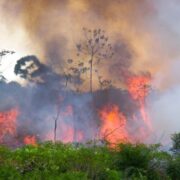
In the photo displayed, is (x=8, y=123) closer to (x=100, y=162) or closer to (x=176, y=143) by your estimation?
(x=176, y=143)

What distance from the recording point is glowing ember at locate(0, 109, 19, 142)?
5944 centimetres

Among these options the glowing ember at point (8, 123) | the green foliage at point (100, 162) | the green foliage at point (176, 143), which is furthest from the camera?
the glowing ember at point (8, 123)

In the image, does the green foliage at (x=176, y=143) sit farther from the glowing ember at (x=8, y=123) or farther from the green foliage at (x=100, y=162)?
the glowing ember at (x=8, y=123)

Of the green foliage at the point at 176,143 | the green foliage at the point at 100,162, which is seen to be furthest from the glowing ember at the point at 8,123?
the green foliage at the point at 100,162

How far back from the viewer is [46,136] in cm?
6181

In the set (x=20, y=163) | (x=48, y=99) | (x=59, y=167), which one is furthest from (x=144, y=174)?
(x=48, y=99)

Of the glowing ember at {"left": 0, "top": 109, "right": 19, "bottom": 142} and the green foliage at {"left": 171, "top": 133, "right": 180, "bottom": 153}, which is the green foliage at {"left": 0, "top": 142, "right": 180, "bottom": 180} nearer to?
the green foliage at {"left": 171, "top": 133, "right": 180, "bottom": 153}

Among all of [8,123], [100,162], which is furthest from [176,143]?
[8,123]

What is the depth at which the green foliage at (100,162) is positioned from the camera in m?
15.3

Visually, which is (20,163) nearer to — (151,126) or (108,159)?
(108,159)

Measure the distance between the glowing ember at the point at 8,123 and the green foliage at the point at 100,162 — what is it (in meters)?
40.1

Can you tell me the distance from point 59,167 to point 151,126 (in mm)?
50098

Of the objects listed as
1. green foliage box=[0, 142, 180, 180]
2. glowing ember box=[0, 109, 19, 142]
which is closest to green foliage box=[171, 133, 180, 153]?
green foliage box=[0, 142, 180, 180]

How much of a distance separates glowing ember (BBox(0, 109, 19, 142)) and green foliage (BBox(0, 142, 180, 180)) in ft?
132
